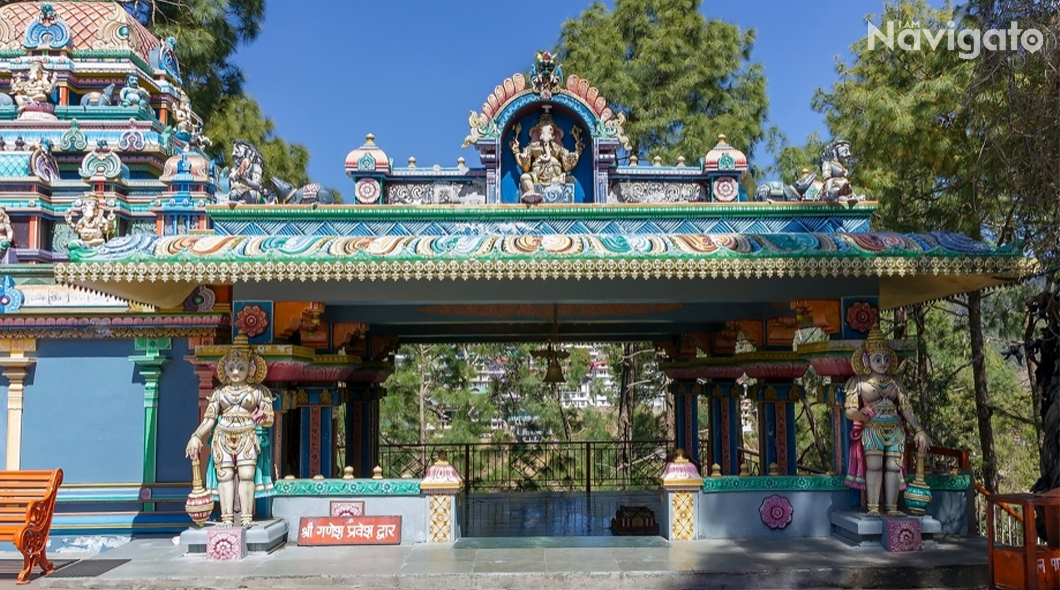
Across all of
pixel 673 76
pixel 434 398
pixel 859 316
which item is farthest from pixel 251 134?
pixel 859 316

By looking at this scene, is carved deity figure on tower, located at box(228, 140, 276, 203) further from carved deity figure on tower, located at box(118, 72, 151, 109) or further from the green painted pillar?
carved deity figure on tower, located at box(118, 72, 151, 109)

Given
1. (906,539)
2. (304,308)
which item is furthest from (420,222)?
(906,539)

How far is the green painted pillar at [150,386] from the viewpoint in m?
9.95

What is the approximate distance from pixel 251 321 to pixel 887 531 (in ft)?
21.4

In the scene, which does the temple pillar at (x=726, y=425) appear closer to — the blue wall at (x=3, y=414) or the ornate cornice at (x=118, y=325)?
the ornate cornice at (x=118, y=325)

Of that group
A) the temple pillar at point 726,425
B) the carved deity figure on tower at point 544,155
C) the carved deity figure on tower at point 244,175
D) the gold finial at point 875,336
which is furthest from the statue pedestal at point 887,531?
the carved deity figure on tower at point 244,175

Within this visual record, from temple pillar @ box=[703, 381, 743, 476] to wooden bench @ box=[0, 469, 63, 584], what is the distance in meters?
8.94

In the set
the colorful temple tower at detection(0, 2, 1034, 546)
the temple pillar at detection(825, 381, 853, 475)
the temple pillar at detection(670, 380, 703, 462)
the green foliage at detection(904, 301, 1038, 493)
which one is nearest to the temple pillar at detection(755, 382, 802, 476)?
the colorful temple tower at detection(0, 2, 1034, 546)

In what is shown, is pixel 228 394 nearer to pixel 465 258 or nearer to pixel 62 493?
A: pixel 465 258

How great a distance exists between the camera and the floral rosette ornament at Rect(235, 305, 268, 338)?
888cm

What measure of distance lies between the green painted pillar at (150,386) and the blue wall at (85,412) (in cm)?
11

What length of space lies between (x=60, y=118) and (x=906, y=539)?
12174 millimetres

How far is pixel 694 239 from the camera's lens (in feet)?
27.3

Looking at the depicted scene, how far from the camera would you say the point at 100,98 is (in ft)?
41.7
